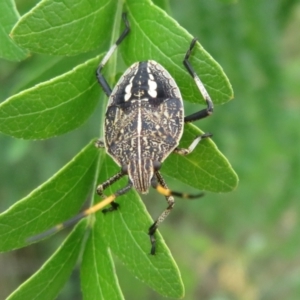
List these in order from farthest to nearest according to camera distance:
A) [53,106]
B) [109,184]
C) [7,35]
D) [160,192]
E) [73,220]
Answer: [160,192] < [109,184] < [73,220] < [53,106] < [7,35]

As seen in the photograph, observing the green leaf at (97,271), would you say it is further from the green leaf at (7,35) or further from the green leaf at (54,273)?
the green leaf at (7,35)

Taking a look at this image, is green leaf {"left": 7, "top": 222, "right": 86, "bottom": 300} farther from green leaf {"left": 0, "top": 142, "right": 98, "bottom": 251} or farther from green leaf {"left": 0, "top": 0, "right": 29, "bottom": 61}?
green leaf {"left": 0, "top": 0, "right": 29, "bottom": 61}

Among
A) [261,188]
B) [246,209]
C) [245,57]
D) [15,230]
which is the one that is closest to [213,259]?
[246,209]

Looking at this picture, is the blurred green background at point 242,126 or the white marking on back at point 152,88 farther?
the blurred green background at point 242,126

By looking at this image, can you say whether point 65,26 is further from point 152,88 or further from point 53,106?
point 152,88

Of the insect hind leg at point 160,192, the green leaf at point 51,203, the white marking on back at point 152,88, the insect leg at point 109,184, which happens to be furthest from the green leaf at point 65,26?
the insect hind leg at point 160,192

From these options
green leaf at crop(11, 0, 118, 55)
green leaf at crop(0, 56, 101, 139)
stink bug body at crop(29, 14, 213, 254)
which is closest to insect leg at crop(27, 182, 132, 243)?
stink bug body at crop(29, 14, 213, 254)

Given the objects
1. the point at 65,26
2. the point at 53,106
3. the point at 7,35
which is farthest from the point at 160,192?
the point at 7,35
